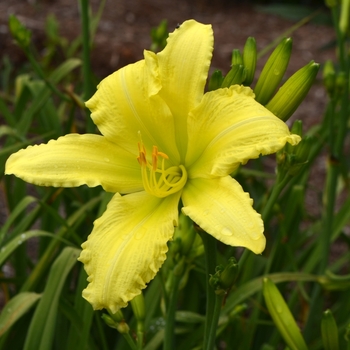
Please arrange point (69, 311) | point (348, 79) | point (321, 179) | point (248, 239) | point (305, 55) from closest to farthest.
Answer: point (248, 239) < point (69, 311) < point (348, 79) < point (321, 179) < point (305, 55)

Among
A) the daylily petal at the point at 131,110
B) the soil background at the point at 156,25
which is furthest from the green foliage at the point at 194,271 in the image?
the soil background at the point at 156,25

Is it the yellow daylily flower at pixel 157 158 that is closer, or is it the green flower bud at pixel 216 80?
the yellow daylily flower at pixel 157 158

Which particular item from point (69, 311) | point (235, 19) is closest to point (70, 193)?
point (69, 311)

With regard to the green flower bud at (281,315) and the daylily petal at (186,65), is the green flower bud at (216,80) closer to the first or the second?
the daylily petal at (186,65)

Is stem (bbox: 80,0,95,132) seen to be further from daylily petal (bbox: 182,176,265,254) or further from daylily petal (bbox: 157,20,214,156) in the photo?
daylily petal (bbox: 182,176,265,254)

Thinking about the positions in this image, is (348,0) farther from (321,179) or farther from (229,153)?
(321,179)

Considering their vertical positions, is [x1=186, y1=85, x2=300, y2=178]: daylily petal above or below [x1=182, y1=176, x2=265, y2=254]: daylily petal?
above

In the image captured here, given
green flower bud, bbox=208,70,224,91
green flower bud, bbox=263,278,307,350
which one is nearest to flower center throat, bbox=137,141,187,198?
green flower bud, bbox=208,70,224,91

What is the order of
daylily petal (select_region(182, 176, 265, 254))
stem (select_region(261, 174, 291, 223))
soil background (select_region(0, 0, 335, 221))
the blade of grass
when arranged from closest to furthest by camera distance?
daylily petal (select_region(182, 176, 265, 254)) < stem (select_region(261, 174, 291, 223)) < the blade of grass < soil background (select_region(0, 0, 335, 221))
